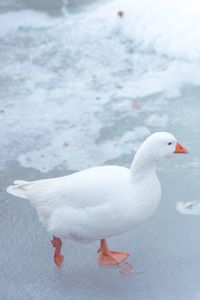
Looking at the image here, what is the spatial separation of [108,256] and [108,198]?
0.38m

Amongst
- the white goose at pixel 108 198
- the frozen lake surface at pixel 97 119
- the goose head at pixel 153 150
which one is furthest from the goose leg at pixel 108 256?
the goose head at pixel 153 150

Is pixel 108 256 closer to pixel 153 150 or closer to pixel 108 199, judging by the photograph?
pixel 108 199

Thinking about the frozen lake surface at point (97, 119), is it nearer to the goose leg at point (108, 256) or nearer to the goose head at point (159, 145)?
the goose leg at point (108, 256)

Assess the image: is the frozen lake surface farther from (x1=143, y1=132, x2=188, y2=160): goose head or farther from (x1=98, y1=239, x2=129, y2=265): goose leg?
(x1=143, y1=132, x2=188, y2=160): goose head

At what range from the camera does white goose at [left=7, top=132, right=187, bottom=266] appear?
2.98 meters

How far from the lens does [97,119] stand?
4.43 m

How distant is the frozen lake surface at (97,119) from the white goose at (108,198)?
0.26 metres

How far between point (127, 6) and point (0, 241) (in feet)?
10.4

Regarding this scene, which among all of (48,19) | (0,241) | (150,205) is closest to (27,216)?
(0,241)

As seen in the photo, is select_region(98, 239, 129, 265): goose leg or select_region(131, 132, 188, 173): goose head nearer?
select_region(131, 132, 188, 173): goose head

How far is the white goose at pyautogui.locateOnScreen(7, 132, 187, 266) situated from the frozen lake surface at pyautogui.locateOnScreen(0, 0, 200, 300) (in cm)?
26

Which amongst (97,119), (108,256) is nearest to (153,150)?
(108,256)

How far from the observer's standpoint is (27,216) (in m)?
3.55

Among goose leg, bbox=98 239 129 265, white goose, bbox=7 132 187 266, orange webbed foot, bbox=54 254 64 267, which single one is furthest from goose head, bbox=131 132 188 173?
orange webbed foot, bbox=54 254 64 267
